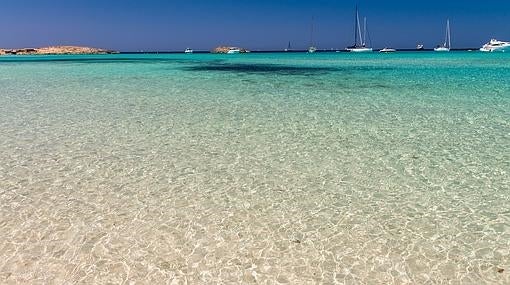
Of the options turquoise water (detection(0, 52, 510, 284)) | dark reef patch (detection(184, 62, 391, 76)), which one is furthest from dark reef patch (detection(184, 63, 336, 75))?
turquoise water (detection(0, 52, 510, 284))

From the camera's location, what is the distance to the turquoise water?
4418 millimetres

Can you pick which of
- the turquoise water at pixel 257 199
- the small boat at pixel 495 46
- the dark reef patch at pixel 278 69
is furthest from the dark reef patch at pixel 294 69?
the small boat at pixel 495 46

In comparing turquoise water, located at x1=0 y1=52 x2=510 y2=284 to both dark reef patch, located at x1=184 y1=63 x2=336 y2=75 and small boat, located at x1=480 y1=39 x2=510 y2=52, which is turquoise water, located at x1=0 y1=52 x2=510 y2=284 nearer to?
dark reef patch, located at x1=184 y1=63 x2=336 y2=75

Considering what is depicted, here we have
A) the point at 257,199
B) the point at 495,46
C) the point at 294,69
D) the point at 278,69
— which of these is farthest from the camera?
the point at 495,46

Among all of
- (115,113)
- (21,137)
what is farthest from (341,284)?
(115,113)

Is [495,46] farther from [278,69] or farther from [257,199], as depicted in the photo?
[257,199]

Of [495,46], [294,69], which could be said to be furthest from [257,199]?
[495,46]

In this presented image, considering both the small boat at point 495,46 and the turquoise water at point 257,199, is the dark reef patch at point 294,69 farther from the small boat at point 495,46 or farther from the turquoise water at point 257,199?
the small boat at point 495,46

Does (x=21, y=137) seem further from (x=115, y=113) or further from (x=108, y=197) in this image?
(x=108, y=197)

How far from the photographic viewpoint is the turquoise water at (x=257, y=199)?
174 inches

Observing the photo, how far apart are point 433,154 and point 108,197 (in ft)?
20.5

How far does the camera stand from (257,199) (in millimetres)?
6262

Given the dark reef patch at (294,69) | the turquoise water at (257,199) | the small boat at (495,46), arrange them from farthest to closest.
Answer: the small boat at (495,46), the dark reef patch at (294,69), the turquoise water at (257,199)

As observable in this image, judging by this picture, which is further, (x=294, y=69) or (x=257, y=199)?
(x=294, y=69)
